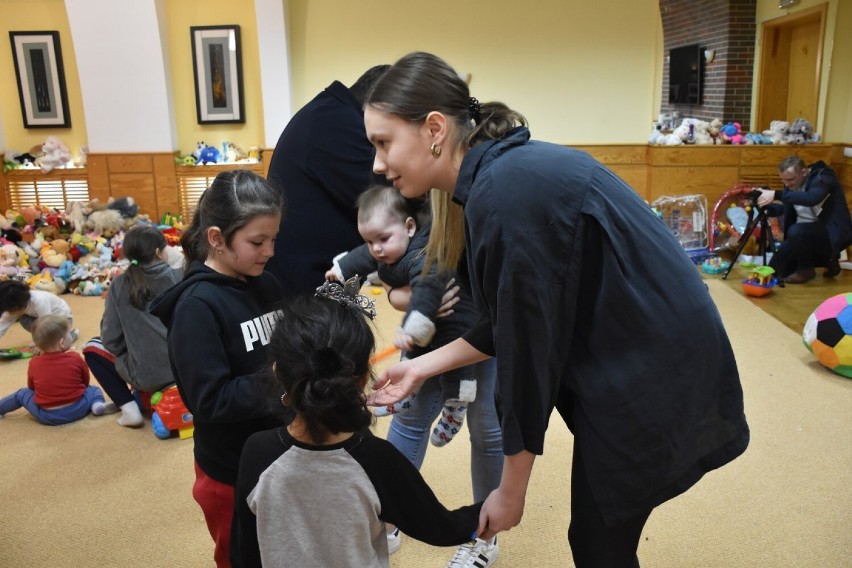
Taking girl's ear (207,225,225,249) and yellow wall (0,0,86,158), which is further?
yellow wall (0,0,86,158)

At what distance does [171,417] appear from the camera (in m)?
3.11

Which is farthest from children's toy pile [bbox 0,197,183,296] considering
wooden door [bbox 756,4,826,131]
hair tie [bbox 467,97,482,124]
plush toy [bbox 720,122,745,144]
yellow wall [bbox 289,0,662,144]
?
wooden door [bbox 756,4,826,131]

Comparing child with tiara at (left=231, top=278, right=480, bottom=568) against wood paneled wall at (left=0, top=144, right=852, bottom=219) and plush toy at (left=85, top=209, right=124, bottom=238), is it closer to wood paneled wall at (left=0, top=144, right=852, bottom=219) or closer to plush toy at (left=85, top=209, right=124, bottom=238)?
plush toy at (left=85, top=209, right=124, bottom=238)

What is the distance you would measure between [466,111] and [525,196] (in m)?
0.32

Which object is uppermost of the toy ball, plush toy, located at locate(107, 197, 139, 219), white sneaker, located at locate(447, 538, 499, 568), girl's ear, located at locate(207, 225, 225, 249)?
girl's ear, located at locate(207, 225, 225, 249)

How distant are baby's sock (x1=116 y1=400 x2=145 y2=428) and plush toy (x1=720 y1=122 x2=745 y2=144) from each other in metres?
6.12

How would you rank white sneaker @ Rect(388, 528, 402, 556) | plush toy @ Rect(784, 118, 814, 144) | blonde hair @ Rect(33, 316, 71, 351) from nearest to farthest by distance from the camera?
white sneaker @ Rect(388, 528, 402, 556) → blonde hair @ Rect(33, 316, 71, 351) → plush toy @ Rect(784, 118, 814, 144)

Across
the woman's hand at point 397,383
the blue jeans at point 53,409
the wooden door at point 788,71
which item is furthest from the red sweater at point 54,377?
the wooden door at point 788,71

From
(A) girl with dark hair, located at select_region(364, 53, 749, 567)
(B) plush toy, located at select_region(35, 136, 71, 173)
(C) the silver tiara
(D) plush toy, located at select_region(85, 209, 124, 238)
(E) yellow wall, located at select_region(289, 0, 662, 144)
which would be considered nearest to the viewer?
(A) girl with dark hair, located at select_region(364, 53, 749, 567)

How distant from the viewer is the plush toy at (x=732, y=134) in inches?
281

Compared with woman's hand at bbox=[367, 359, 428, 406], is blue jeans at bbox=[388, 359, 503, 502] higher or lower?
lower

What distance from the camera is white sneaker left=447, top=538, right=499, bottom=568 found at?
214 cm

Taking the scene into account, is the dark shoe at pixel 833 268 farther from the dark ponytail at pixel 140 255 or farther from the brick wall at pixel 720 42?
the dark ponytail at pixel 140 255

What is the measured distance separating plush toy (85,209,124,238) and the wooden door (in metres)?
6.67
